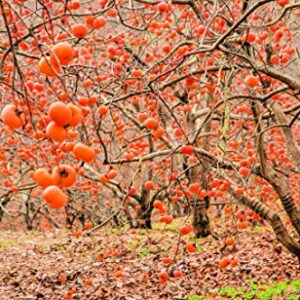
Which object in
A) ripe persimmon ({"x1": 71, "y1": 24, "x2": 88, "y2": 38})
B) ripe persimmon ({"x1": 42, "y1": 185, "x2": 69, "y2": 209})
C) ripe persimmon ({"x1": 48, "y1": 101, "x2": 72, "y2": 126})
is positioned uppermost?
ripe persimmon ({"x1": 71, "y1": 24, "x2": 88, "y2": 38})

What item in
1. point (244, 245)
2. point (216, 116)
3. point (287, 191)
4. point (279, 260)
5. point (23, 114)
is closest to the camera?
point (23, 114)

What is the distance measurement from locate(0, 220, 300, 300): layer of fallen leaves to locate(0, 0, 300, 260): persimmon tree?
60 cm

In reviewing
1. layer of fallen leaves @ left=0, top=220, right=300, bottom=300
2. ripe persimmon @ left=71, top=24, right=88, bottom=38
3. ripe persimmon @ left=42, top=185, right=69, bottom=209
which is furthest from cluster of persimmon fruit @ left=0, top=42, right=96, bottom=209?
layer of fallen leaves @ left=0, top=220, right=300, bottom=300

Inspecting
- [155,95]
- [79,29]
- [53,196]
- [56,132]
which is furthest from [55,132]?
[155,95]

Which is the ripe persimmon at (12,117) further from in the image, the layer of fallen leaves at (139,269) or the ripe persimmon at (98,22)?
the layer of fallen leaves at (139,269)

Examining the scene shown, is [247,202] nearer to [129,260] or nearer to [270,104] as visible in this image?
[270,104]

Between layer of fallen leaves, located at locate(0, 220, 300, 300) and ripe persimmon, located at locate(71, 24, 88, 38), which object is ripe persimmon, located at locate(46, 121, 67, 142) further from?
layer of fallen leaves, located at locate(0, 220, 300, 300)

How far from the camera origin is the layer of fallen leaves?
7.09 m

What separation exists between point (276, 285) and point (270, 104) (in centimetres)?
224

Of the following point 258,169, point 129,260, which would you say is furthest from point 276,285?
point 129,260

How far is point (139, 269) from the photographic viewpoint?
8172mm

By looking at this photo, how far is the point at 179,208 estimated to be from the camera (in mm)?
15695

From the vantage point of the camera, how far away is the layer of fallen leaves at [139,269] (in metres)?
7.09

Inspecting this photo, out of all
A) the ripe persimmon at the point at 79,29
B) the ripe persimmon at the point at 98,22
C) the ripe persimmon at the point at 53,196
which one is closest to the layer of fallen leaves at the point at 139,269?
the ripe persimmon at the point at 98,22
